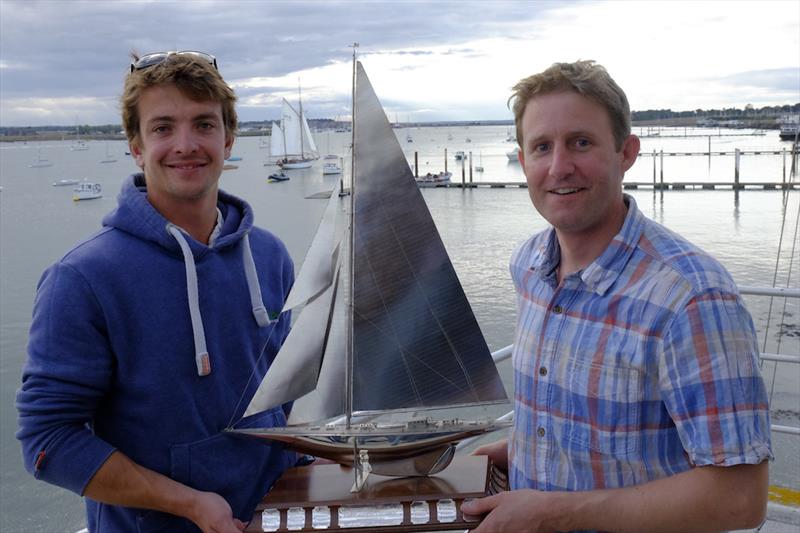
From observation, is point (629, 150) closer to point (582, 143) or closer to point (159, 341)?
point (582, 143)

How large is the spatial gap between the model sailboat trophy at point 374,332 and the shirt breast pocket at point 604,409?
1.67ft

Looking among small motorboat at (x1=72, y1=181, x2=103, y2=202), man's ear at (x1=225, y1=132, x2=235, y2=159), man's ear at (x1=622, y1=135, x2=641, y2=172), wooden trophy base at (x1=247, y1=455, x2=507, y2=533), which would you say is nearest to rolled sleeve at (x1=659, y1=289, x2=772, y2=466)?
man's ear at (x1=622, y1=135, x2=641, y2=172)

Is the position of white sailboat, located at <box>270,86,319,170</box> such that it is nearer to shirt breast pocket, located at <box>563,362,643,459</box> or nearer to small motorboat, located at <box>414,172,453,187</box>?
small motorboat, located at <box>414,172,453,187</box>

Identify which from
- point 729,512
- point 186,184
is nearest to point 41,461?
point 186,184

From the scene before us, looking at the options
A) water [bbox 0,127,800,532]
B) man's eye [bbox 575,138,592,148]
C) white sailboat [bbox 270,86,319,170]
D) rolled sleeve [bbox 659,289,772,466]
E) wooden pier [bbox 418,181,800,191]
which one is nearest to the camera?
rolled sleeve [bbox 659,289,772,466]

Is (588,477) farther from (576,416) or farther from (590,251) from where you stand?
(590,251)

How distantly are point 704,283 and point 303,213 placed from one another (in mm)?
44938

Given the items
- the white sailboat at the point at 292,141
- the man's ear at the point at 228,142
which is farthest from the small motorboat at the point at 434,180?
the man's ear at the point at 228,142

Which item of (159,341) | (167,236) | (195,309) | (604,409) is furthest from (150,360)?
(604,409)

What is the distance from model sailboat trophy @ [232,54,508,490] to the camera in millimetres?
2533

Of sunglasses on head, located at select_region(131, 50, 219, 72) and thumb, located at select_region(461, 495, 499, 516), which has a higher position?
sunglasses on head, located at select_region(131, 50, 219, 72)

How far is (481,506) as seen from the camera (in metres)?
2.17

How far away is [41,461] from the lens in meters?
2.18

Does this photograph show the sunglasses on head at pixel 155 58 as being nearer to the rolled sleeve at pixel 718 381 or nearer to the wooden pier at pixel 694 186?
the rolled sleeve at pixel 718 381
